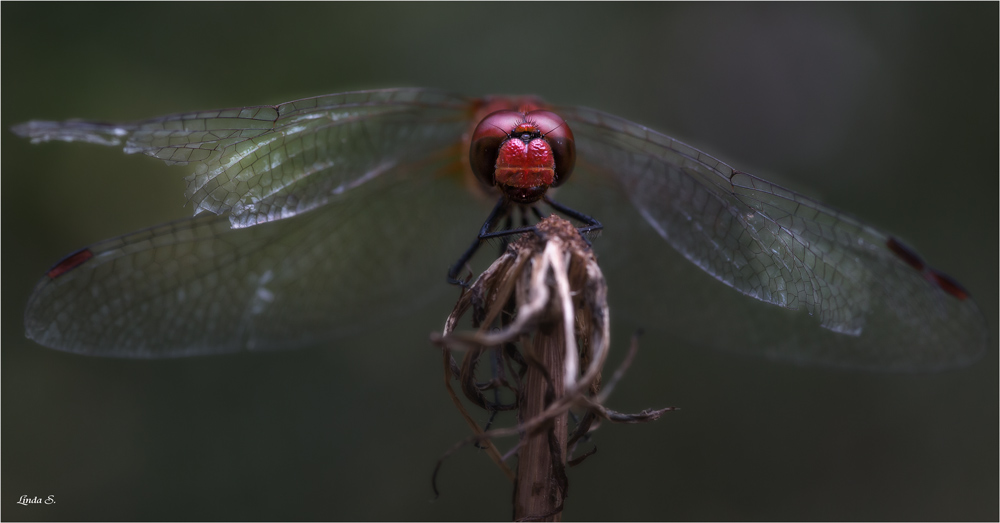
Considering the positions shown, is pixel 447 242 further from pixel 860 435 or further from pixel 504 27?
pixel 860 435

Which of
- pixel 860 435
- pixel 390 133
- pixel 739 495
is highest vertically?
pixel 390 133

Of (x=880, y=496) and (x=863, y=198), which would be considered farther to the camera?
(x=863, y=198)

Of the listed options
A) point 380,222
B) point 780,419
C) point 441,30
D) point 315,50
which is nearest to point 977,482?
point 780,419

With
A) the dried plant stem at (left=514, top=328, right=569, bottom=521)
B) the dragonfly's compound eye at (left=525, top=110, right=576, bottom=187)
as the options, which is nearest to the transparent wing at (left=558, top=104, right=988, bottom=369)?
the dragonfly's compound eye at (left=525, top=110, right=576, bottom=187)

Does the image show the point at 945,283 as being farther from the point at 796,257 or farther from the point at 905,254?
the point at 796,257

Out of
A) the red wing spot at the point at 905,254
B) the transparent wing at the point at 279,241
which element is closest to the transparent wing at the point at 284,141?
the transparent wing at the point at 279,241
